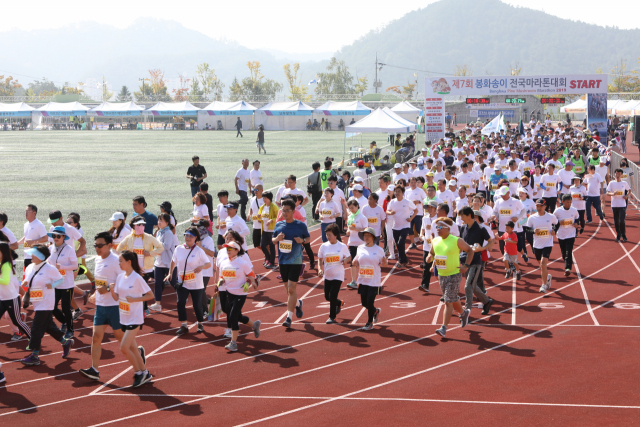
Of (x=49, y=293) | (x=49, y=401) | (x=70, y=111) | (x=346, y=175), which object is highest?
(x=70, y=111)

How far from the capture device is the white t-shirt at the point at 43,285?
28.0 ft

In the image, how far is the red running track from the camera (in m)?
7.04

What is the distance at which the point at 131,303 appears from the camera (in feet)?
25.3

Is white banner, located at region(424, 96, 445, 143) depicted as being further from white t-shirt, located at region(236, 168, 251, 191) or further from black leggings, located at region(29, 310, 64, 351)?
black leggings, located at region(29, 310, 64, 351)

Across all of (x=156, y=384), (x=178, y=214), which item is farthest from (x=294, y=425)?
(x=178, y=214)

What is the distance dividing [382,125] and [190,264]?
20.5 m

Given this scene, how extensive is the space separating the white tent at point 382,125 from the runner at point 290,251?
1838cm

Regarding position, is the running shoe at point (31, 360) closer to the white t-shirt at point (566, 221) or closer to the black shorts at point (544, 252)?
the black shorts at point (544, 252)

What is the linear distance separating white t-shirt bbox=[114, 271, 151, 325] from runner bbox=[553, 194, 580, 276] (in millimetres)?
8658

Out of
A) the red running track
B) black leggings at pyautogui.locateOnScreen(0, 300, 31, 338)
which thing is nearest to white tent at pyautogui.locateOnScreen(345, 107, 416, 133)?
the red running track

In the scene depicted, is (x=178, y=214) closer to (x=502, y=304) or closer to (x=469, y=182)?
(x=469, y=182)

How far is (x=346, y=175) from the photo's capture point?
59.6 ft

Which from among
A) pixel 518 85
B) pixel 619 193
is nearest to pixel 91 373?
pixel 619 193

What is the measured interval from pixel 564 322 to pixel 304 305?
15.0ft
